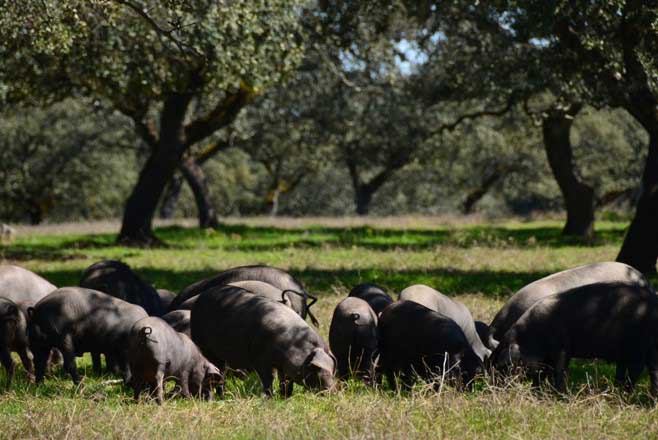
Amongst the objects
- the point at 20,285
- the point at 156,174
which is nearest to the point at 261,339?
the point at 20,285

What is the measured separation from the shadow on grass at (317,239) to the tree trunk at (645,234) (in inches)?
189

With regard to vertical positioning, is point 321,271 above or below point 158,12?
below

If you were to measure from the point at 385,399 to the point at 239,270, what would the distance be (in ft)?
13.0

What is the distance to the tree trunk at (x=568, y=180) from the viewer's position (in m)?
21.2

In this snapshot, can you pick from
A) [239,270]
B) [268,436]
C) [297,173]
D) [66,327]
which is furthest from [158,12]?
[297,173]

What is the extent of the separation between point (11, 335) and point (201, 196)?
18.5m

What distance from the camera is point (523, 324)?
23.2 ft

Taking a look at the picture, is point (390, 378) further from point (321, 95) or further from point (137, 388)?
point (321, 95)

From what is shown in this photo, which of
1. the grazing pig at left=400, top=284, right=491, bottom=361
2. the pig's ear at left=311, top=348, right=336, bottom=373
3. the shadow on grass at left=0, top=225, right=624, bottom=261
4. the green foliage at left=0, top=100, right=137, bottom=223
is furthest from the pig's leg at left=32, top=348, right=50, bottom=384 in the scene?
the green foliage at left=0, top=100, right=137, bottom=223

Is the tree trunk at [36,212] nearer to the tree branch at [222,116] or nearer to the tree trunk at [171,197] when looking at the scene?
the tree trunk at [171,197]

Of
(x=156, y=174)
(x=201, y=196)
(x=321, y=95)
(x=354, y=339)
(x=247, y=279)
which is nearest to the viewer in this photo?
(x=354, y=339)

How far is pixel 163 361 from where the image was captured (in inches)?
263

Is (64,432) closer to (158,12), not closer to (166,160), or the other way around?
(158,12)

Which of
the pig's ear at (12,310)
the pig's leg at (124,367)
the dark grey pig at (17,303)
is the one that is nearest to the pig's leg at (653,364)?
the pig's leg at (124,367)
